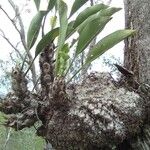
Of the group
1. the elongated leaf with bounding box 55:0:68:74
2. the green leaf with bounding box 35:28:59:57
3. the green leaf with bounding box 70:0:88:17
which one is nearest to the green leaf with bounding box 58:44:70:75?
the elongated leaf with bounding box 55:0:68:74

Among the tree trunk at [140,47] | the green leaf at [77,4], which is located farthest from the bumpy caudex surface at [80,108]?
the green leaf at [77,4]

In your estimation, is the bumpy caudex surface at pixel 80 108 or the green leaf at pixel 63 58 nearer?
the bumpy caudex surface at pixel 80 108

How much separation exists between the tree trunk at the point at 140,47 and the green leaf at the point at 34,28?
0.38 meters

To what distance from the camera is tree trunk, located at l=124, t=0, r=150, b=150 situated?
1.58m

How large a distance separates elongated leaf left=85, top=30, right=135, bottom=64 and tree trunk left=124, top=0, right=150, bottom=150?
89 mm

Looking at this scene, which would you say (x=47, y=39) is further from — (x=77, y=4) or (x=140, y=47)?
(x=140, y=47)

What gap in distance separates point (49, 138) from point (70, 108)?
0.51 feet

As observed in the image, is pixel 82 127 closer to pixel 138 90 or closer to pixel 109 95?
pixel 109 95

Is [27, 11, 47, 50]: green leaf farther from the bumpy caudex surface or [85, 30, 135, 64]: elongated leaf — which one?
[85, 30, 135, 64]: elongated leaf

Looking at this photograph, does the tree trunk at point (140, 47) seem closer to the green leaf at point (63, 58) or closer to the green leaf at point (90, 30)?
the green leaf at point (90, 30)

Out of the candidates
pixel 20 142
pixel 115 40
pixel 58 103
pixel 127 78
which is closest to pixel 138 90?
pixel 127 78

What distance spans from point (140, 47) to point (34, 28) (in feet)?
1.60

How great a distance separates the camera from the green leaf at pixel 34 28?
69.1 inches

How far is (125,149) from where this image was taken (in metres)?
1.59
